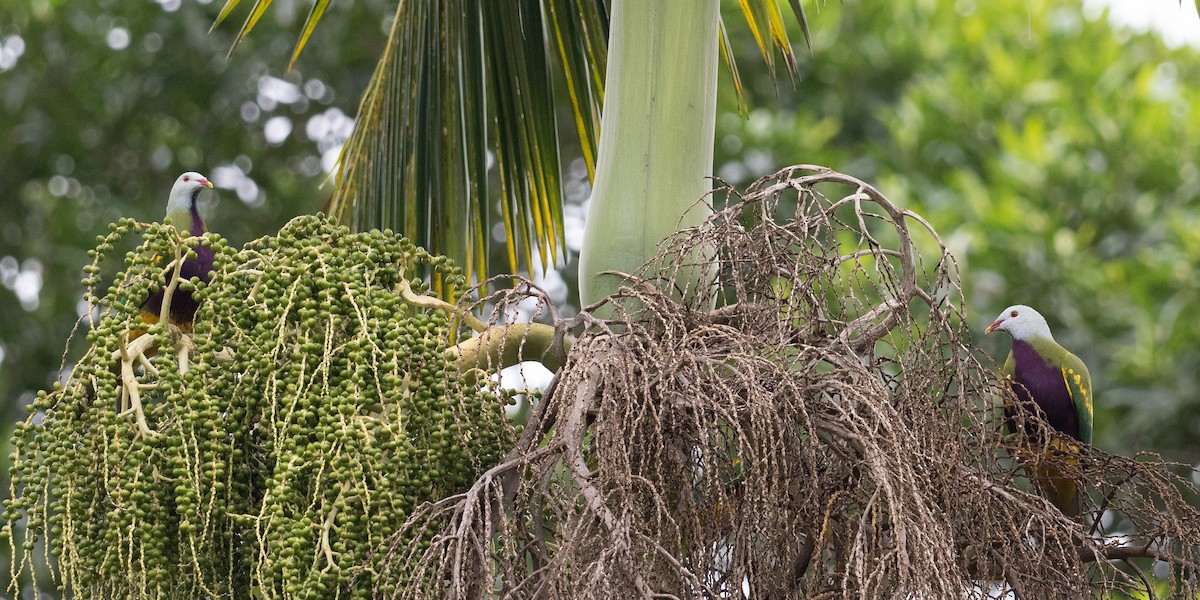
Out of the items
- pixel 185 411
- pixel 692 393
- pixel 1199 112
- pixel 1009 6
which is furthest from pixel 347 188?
pixel 1009 6

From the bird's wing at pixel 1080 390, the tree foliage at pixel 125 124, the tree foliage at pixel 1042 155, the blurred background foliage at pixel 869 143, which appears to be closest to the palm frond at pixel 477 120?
the bird's wing at pixel 1080 390

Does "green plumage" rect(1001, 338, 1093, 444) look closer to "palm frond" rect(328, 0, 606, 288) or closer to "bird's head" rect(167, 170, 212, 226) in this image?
"palm frond" rect(328, 0, 606, 288)

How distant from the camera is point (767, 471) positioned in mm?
1838

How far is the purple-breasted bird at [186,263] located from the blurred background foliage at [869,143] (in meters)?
3.04

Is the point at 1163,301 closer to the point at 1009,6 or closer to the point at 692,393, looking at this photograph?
the point at 1009,6

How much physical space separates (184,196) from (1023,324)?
208 cm

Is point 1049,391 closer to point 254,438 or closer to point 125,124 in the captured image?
point 254,438

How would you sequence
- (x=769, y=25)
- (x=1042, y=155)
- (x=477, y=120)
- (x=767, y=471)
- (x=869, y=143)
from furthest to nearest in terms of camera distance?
1. (x=869, y=143)
2. (x=1042, y=155)
3. (x=477, y=120)
4. (x=769, y=25)
5. (x=767, y=471)

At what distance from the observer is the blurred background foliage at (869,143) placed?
5730 mm

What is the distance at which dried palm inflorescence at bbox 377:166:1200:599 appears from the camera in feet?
5.91

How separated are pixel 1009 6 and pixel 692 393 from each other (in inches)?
241

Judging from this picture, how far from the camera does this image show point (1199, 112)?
600 cm

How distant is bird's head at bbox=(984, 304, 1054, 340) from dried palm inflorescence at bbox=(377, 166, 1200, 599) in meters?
0.84

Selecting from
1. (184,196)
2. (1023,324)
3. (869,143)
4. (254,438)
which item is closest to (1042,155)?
(869,143)
